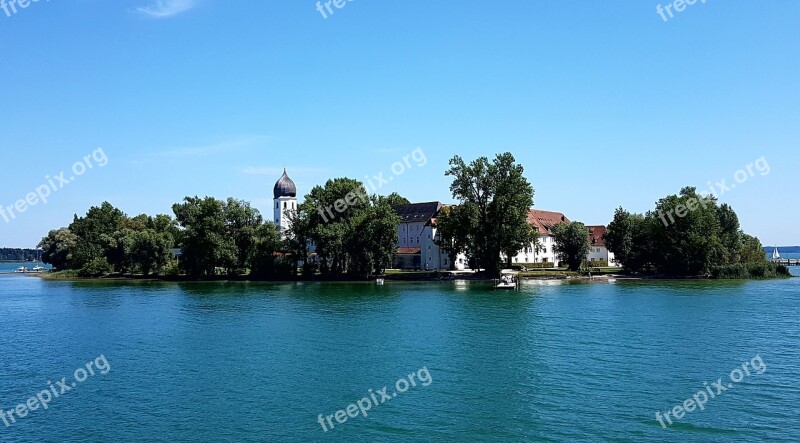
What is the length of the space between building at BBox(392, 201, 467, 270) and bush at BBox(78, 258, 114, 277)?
194 ft

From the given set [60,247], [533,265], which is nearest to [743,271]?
[533,265]

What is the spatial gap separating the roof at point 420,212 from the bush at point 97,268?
60650mm

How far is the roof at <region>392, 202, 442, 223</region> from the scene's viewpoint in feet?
402

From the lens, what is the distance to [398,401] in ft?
86.8

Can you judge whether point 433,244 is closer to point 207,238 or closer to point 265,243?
point 265,243

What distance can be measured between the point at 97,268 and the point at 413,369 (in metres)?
112

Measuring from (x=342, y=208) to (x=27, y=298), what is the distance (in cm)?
4564

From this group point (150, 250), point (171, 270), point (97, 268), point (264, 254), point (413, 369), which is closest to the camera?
point (413, 369)

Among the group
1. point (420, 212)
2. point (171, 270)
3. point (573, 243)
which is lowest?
point (171, 270)

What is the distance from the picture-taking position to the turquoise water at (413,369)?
75.5ft

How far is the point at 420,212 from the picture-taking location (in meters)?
126

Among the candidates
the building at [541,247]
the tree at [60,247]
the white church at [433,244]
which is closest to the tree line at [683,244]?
the white church at [433,244]

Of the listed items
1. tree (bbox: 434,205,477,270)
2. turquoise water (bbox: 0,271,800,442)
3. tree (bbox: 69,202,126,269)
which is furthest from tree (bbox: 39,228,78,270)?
turquoise water (bbox: 0,271,800,442)

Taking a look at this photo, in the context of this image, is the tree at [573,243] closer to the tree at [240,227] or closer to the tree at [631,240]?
the tree at [631,240]
